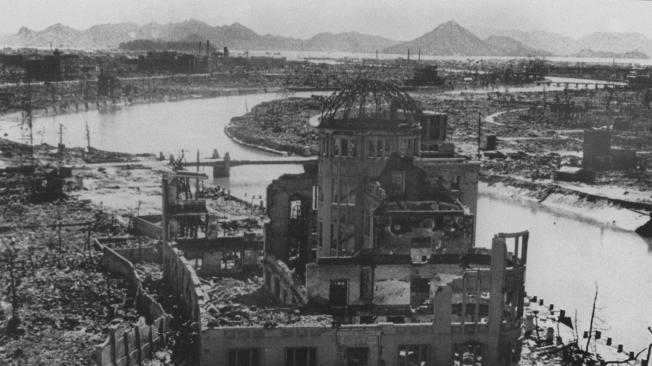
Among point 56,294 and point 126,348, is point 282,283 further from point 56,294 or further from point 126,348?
point 56,294

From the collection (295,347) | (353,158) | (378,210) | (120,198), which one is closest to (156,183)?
(120,198)

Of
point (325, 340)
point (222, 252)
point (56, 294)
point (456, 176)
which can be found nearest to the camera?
point (325, 340)

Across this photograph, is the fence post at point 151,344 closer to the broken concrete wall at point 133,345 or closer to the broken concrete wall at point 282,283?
the broken concrete wall at point 133,345

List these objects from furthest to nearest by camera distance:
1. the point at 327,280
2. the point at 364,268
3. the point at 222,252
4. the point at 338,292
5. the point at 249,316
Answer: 1. the point at 222,252
2. the point at 338,292
3. the point at 364,268
4. the point at 327,280
5. the point at 249,316

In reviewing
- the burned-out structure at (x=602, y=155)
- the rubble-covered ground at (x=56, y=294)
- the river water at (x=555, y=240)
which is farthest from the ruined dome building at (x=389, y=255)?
the burned-out structure at (x=602, y=155)

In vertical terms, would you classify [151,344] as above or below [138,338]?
below

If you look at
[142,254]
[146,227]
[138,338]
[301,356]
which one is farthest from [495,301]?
[146,227]

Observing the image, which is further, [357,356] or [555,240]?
[555,240]
